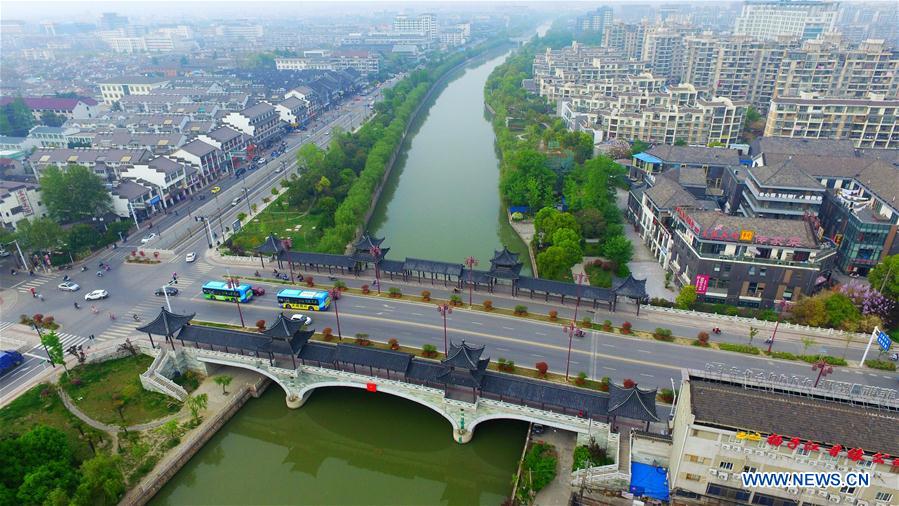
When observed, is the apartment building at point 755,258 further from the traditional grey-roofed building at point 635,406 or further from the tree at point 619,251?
the traditional grey-roofed building at point 635,406

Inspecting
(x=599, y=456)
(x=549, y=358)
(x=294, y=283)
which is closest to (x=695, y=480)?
(x=599, y=456)

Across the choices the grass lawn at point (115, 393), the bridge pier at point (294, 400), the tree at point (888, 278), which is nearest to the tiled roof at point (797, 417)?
the tree at point (888, 278)

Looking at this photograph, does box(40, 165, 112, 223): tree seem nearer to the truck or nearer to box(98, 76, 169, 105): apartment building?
the truck

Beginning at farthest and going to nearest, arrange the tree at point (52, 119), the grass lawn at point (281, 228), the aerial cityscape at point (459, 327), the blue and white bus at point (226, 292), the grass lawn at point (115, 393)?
the tree at point (52, 119) < the grass lawn at point (281, 228) < the blue and white bus at point (226, 292) < the grass lawn at point (115, 393) < the aerial cityscape at point (459, 327)

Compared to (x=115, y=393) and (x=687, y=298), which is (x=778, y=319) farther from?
(x=115, y=393)

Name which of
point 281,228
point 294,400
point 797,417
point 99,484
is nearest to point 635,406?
point 797,417

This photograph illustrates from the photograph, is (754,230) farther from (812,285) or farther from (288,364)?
(288,364)

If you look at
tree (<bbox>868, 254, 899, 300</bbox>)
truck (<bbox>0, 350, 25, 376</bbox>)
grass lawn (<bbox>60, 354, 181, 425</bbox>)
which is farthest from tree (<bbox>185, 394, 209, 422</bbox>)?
tree (<bbox>868, 254, 899, 300</bbox>)
